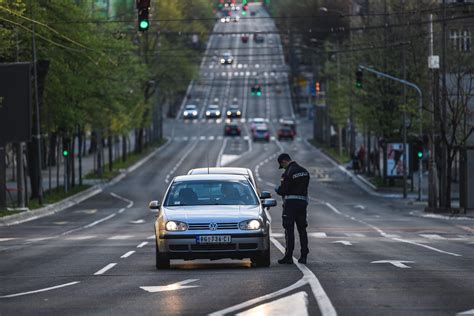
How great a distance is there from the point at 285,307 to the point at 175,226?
6.51m

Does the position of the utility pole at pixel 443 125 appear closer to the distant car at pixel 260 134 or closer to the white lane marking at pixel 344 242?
the white lane marking at pixel 344 242

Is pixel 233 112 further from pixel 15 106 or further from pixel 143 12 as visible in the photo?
pixel 143 12

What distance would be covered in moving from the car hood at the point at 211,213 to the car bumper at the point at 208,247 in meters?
0.29

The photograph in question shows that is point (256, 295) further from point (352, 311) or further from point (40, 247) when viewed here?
point (40, 247)

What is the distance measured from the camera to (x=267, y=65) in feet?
630

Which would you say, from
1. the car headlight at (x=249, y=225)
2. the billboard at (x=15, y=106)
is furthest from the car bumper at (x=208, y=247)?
the billboard at (x=15, y=106)

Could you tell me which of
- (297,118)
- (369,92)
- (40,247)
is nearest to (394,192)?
(369,92)

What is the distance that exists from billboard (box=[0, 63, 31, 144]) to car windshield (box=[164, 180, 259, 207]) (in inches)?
1196

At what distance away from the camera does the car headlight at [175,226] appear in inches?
826

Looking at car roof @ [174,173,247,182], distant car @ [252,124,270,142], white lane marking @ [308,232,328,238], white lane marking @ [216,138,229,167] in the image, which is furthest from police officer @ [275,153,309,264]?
distant car @ [252,124,270,142]

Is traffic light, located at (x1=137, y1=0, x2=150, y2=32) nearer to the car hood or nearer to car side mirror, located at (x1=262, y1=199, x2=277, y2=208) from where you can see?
car side mirror, located at (x1=262, y1=199, x2=277, y2=208)

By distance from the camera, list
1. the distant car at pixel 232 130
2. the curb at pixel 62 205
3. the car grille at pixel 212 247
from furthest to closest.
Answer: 1. the distant car at pixel 232 130
2. the curb at pixel 62 205
3. the car grille at pixel 212 247

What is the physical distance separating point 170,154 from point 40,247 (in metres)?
→ 81.6

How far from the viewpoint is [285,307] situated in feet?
48.2
